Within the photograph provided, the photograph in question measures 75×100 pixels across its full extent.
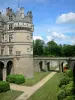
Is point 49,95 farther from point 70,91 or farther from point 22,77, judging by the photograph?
point 22,77

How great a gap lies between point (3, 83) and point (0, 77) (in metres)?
11.4

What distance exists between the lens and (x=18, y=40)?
168 feet

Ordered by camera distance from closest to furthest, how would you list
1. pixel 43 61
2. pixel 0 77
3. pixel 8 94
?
pixel 8 94 → pixel 0 77 → pixel 43 61

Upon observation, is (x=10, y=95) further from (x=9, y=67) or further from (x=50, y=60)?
(x=50, y=60)

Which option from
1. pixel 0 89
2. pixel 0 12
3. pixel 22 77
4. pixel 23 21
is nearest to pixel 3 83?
pixel 0 89

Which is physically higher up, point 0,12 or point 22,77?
point 0,12

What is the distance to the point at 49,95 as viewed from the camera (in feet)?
116

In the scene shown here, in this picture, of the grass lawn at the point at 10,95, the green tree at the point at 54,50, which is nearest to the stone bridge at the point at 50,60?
the grass lawn at the point at 10,95

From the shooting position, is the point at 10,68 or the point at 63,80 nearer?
the point at 63,80

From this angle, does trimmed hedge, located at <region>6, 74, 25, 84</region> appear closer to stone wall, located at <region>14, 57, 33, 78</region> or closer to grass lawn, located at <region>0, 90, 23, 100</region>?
stone wall, located at <region>14, 57, 33, 78</region>

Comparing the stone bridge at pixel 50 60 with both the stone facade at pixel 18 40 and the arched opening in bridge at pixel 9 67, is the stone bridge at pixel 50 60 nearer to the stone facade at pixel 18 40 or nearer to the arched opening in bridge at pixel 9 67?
the stone facade at pixel 18 40

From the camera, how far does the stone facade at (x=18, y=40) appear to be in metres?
51.2

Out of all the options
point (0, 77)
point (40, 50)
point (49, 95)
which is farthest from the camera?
point (40, 50)

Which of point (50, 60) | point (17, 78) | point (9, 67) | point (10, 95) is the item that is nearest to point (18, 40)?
point (9, 67)
